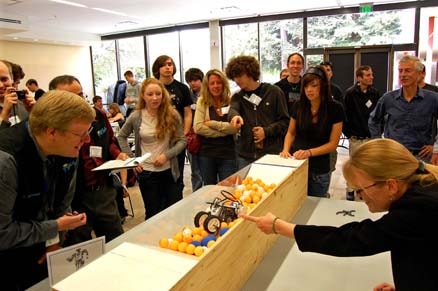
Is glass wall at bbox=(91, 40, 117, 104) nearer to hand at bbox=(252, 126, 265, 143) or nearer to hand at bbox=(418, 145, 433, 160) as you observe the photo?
hand at bbox=(252, 126, 265, 143)

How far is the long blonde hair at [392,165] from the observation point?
102 centimetres

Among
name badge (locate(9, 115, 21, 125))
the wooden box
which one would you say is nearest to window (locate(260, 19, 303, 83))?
the wooden box

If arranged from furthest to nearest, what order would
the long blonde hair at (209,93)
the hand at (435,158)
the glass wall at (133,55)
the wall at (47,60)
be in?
the glass wall at (133,55) → the wall at (47,60) → the long blonde hair at (209,93) → the hand at (435,158)

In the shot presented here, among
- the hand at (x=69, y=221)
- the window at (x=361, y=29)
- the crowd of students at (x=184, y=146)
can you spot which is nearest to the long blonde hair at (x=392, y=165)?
the crowd of students at (x=184, y=146)

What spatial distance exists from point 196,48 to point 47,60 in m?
4.39

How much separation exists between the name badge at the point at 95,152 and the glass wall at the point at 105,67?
9306 mm

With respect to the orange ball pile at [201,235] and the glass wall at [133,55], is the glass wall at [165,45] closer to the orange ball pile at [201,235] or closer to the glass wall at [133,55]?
the glass wall at [133,55]

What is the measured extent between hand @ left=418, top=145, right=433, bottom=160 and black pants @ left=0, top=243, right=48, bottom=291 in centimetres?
271

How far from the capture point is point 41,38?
9148 millimetres

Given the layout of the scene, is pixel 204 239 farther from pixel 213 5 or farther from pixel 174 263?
pixel 213 5

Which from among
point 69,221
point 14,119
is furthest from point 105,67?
point 69,221

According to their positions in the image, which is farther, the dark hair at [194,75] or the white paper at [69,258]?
the dark hair at [194,75]

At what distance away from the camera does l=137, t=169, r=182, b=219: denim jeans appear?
2521 mm

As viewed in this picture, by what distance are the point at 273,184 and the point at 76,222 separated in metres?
0.94
